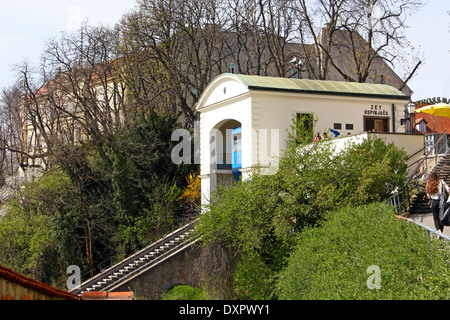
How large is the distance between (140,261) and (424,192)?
16895 millimetres

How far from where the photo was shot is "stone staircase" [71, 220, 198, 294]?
36.6 metres

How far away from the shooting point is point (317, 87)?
113ft

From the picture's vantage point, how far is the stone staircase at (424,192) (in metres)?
25.4

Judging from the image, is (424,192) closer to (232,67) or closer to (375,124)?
(375,124)

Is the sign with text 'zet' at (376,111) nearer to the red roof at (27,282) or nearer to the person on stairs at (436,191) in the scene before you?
the person on stairs at (436,191)

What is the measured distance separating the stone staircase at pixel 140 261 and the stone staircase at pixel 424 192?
13296 mm

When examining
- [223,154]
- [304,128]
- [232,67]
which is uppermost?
[232,67]

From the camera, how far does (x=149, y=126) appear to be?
141ft

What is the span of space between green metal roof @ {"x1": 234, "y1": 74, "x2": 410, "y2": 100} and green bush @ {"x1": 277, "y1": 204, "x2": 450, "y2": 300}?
10618mm

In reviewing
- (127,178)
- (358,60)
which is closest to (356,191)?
(127,178)

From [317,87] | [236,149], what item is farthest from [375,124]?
[236,149]

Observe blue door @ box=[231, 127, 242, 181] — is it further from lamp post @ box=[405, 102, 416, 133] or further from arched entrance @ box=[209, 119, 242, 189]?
lamp post @ box=[405, 102, 416, 133]
